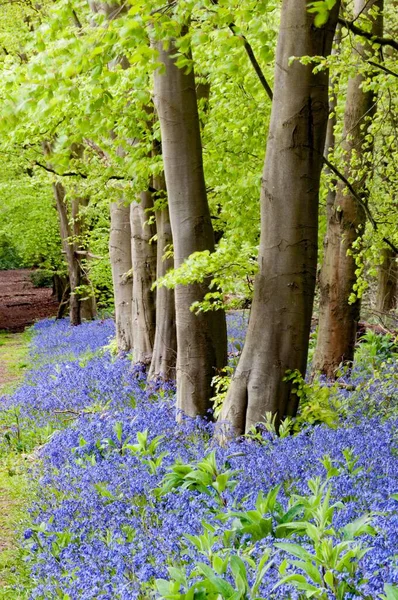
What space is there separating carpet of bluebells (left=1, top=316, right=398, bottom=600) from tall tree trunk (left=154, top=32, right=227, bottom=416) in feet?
1.67

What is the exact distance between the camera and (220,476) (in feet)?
14.3

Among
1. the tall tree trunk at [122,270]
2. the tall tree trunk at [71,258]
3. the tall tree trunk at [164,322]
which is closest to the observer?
the tall tree trunk at [164,322]

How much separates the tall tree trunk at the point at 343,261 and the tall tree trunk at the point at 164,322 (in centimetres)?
223

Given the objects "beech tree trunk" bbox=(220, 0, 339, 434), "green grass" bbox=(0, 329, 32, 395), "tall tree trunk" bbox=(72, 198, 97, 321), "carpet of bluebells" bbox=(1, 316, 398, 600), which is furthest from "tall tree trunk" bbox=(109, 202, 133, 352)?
"beech tree trunk" bbox=(220, 0, 339, 434)

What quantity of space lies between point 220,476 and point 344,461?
0.93 m

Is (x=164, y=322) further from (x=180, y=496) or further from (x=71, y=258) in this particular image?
(x=71, y=258)

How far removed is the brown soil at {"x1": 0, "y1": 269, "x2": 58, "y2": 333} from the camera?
93.2 feet

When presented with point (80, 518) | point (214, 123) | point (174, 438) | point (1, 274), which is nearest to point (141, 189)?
point (214, 123)

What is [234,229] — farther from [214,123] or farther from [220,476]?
[220,476]

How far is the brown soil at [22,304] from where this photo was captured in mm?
28414

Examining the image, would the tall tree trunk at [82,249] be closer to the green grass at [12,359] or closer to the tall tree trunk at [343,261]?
the green grass at [12,359]

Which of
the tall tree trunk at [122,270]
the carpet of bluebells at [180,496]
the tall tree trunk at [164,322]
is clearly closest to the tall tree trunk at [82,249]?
the tall tree trunk at [122,270]

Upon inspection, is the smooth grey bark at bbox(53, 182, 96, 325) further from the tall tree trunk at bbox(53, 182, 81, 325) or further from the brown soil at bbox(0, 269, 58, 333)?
the brown soil at bbox(0, 269, 58, 333)

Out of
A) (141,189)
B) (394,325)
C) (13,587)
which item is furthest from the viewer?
(394,325)
